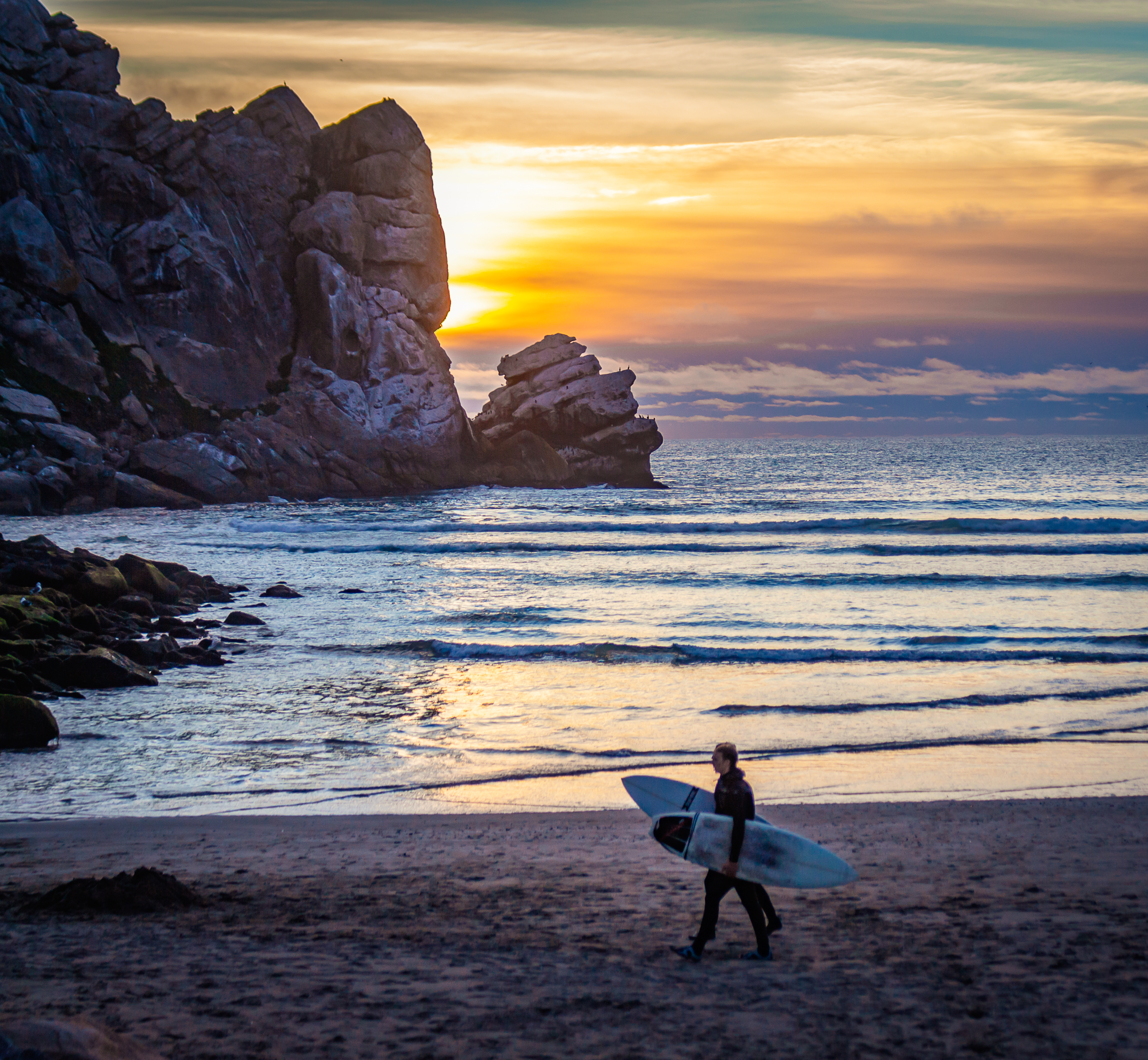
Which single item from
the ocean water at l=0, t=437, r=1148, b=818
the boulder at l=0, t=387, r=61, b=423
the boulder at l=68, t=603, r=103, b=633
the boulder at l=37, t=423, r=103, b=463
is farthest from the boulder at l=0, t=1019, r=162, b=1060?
the boulder at l=0, t=387, r=61, b=423

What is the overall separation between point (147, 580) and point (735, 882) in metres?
24.1

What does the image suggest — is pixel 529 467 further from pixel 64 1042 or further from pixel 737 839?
pixel 64 1042

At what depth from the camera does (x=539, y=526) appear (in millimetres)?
51500

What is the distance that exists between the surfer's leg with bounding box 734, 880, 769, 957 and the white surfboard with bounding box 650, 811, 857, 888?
0.26 feet

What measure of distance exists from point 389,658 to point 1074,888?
1564cm

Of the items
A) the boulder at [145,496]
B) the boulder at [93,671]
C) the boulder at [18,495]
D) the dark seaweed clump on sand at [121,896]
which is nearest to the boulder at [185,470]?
the boulder at [145,496]

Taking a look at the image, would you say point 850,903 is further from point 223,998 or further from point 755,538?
point 755,538

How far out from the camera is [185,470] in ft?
203

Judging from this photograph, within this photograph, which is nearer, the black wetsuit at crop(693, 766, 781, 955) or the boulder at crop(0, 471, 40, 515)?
the black wetsuit at crop(693, 766, 781, 955)

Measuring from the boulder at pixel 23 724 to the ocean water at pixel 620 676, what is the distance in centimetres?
33

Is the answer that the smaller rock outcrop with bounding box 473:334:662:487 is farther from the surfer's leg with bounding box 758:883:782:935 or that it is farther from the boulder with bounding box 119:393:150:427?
the surfer's leg with bounding box 758:883:782:935

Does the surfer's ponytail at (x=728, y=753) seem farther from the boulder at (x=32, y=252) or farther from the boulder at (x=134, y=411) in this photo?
the boulder at (x=32, y=252)

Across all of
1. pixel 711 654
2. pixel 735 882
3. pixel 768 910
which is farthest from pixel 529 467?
pixel 735 882

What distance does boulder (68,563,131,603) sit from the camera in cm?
2381
